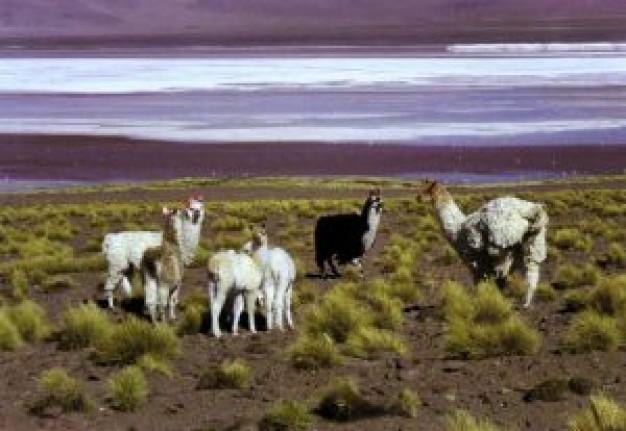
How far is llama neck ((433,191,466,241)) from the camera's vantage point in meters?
10.6

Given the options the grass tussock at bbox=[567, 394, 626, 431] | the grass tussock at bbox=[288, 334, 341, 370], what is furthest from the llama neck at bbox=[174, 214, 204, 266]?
the grass tussock at bbox=[567, 394, 626, 431]

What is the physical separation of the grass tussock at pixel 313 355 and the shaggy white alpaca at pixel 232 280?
1003 mm

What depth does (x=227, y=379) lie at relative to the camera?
7.90 meters

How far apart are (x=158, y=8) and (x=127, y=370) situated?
187576 millimetres

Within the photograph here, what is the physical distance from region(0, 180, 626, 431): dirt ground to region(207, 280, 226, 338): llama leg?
91 mm

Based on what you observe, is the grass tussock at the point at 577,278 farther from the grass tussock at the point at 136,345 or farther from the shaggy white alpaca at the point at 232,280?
the grass tussock at the point at 136,345

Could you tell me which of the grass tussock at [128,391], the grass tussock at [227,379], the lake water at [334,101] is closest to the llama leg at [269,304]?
the grass tussock at [227,379]

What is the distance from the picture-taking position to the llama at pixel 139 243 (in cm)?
1037

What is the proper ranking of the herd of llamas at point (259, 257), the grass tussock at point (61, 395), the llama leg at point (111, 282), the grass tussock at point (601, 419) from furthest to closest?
the llama leg at point (111, 282) < the herd of llamas at point (259, 257) < the grass tussock at point (61, 395) < the grass tussock at point (601, 419)

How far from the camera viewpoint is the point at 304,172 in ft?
105

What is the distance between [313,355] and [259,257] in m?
1.49

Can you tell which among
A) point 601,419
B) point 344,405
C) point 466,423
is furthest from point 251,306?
point 601,419

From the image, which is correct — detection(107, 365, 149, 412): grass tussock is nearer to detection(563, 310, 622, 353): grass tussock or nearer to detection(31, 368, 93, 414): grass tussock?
detection(31, 368, 93, 414): grass tussock

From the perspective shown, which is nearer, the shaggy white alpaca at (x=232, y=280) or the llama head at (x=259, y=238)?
the shaggy white alpaca at (x=232, y=280)
